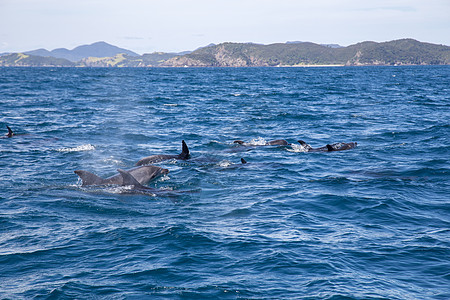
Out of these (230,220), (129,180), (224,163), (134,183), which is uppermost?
(129,180)

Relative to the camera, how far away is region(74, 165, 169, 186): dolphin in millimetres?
14383

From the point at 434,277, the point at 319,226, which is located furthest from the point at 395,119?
the point at 434,277

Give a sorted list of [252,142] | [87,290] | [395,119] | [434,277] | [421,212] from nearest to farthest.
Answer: [87,290], [434,277], [421,212], [252,142], [395,119]

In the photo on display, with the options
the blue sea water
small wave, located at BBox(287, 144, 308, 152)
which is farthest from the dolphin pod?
small wave, located at BBox(287, 144, 308, 152)

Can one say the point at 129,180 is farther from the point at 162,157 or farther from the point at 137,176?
the point at 162,157

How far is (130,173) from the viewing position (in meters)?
15.3

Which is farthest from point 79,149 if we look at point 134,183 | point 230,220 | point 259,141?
point 230,220

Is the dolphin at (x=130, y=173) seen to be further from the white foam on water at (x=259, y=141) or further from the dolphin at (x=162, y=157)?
the white foam on water at (x=259, y=141)

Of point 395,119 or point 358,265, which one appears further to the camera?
point 395,119

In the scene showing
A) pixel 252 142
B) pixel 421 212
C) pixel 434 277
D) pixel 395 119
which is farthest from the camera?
pixel 395 119

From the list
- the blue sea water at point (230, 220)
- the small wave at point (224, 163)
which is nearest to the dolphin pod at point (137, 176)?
the blue sea water at point (230, 220)

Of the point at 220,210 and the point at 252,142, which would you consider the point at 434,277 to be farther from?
the point at 252,142

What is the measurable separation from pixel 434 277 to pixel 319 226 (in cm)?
331

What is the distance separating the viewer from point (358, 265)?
345 inches
